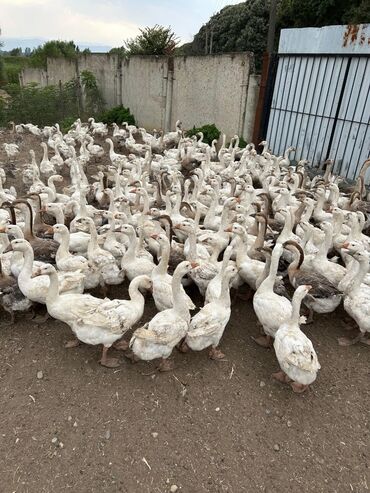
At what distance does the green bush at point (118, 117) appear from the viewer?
22.0 metres

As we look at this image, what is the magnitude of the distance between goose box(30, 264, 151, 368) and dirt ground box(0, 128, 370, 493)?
1.71 feet

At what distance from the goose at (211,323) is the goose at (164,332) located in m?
0.13

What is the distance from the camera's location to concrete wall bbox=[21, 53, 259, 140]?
15.2 metres

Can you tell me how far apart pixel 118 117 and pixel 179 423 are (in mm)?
20413

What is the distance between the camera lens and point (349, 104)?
11523mm

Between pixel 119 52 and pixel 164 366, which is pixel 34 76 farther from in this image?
pixel 164 366

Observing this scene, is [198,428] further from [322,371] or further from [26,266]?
[26,266]

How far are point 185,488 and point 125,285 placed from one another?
3.82m

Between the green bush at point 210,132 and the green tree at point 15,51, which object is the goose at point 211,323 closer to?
the green bush at point 210,132

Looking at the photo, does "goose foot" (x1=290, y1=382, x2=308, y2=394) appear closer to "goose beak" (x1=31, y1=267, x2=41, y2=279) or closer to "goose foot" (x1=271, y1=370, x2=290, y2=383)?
"goose foot" (x1=271, y1=370, x2=290, y2=383)

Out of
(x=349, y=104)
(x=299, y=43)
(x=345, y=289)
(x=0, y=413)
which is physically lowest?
(x=0, y=413)

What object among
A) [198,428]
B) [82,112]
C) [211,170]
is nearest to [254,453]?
[198,428]

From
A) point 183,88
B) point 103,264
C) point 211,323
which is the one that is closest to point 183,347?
point 211,323

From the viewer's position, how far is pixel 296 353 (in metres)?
4.58
